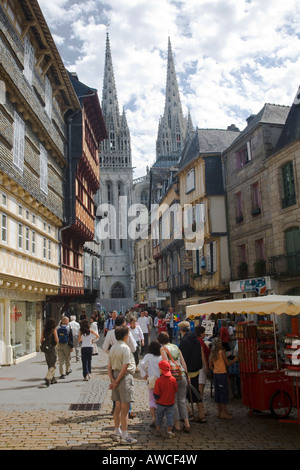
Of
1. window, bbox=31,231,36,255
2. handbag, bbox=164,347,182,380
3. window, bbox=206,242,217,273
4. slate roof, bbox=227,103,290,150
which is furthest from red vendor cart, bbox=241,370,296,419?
window, bbox=206,242,217,273

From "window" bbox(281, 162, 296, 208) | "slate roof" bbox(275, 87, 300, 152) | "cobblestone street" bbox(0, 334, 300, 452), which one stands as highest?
"slate roof" bbox(275, 87, 300, 152)

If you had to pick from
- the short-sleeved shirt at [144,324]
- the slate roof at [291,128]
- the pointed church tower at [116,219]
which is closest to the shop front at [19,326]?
the short-sleeved shirt at [144,324]

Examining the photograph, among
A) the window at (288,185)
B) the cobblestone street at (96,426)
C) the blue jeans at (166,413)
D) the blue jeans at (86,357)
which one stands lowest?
the cobblestone street at (96,426)

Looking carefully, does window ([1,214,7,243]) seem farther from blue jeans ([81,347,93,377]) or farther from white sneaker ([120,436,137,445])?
white sneaker ([120,436,137,445])

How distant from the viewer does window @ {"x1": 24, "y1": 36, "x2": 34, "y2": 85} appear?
16.6 metres

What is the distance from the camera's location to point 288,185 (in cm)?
1931

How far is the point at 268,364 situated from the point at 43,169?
13.3m

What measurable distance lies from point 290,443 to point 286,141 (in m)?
15.7

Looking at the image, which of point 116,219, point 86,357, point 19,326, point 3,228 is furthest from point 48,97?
point 116,219

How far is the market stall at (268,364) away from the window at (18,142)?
30.9 ft

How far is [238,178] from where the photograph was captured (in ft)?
78.1

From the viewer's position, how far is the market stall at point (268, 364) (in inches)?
301

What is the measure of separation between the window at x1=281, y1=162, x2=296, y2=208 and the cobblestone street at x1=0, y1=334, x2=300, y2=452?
10956 millimetres

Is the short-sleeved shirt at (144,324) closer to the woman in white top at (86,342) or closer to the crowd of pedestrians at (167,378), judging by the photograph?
the woman in white top at (86,342)
